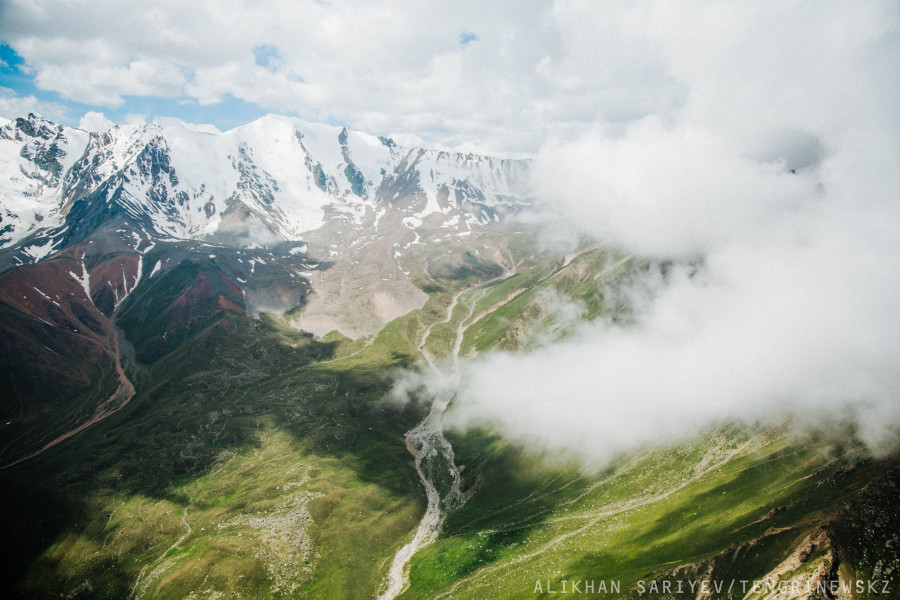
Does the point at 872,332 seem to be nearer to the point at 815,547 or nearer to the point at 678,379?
the point at 678,379

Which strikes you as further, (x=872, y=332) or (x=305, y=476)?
(x=305, y=476)

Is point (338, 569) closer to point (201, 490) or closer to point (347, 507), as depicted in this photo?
point (347, 507)

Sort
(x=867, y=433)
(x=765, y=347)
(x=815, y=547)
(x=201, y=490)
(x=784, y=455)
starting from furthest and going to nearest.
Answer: (x=201, y=490)
(x=765, y=347)
(x=784, y=455)
(x=867, y=433)
(x=815, y=547)

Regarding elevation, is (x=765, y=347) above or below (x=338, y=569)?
above

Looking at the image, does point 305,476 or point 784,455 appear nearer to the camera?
point 784,455

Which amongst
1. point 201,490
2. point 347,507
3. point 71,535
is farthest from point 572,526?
point 71,535

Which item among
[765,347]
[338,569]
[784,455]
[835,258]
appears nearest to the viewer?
[784,455]

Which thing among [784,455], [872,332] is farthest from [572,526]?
[872,332]

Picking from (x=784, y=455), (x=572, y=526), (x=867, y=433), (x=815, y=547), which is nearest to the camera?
(x=815, y=547)

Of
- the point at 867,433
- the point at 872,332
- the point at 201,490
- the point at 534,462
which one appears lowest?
the point at 534,462
